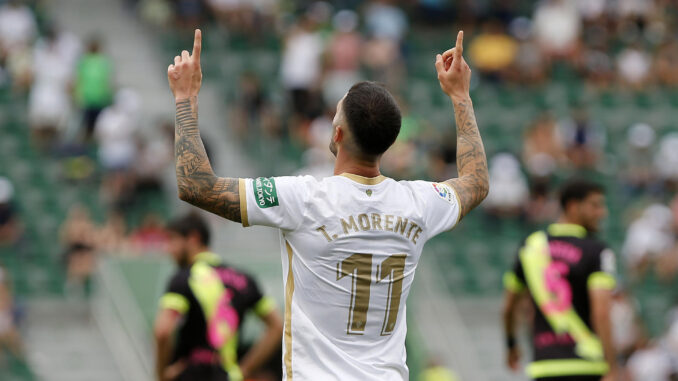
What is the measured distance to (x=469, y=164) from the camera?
4.36 metres

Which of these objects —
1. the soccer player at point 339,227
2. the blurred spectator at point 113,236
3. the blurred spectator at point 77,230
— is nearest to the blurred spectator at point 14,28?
the blurred spectator at point 77,230

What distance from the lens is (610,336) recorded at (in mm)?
6727

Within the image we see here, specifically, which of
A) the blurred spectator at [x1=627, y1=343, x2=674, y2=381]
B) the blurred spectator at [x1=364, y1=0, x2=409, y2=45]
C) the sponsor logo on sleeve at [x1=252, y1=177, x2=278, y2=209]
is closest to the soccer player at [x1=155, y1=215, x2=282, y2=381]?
the sponsor logo on sleeve at [x1=252, y1=177, x2=278, y2=209]

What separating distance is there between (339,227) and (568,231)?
3.61 metres

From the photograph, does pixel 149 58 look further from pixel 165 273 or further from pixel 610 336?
pixel 610 336

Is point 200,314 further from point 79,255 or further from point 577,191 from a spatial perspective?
point 79,255

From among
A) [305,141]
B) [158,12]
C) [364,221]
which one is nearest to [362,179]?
[364,221]

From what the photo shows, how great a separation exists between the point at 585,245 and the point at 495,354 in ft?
24.2

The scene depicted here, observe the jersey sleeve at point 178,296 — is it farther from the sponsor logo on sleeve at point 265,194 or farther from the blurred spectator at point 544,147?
the blurred spectator at point 544,147

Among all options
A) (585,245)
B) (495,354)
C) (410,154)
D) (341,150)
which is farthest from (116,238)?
(341,150)

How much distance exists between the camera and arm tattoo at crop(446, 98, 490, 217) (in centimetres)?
425

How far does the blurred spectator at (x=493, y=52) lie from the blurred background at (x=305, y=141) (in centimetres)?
4

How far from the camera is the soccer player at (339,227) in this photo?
150 inches

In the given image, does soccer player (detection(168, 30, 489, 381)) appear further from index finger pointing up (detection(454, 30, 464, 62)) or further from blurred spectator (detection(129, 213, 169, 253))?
blurred spectator (detection(129, 213, 169, 253))
